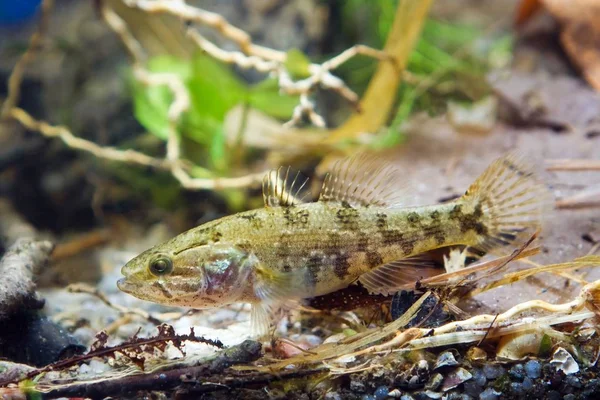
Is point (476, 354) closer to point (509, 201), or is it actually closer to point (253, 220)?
point (509, 201)

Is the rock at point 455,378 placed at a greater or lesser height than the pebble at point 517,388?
greater

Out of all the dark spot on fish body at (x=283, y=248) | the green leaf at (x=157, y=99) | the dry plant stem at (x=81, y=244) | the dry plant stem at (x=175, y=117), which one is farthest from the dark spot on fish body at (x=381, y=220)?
the dry plant stem at (x=81, y=244)

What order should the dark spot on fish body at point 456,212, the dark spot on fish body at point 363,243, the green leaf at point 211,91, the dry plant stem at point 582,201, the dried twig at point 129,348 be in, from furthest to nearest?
the green leaf at point 211,91, the dry plant stem at point 582,201, the dark spot on fish body at point 456,212, the dark spot on fish body at point 363,243, the dried twig at point 129,348

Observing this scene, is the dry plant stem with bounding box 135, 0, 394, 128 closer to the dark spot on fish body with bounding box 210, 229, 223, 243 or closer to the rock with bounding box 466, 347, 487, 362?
the dark spot on fish body with bounding box 210, 229, 223, 243

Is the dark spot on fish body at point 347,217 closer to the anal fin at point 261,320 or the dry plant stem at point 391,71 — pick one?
the anal fin at point 261,320

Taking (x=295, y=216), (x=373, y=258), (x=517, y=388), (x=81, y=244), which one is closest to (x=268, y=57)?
(x=295, y=216)

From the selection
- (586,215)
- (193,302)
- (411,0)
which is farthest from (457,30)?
(193,302)

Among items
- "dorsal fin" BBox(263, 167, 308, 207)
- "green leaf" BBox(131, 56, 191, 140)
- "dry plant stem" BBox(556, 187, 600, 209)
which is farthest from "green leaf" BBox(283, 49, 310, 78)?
"dry plant stem" BBox(556, 187, 600, 209)
